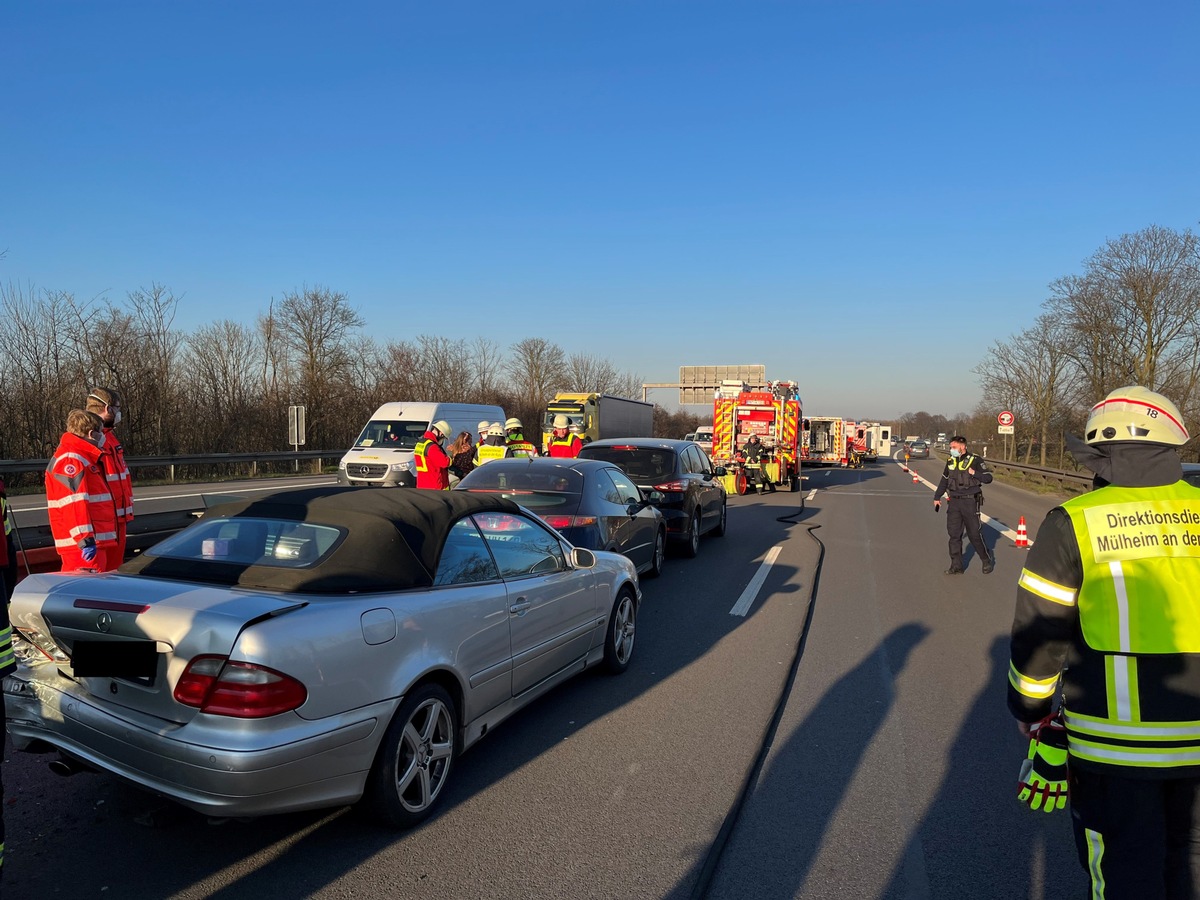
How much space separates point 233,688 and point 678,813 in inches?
82.7

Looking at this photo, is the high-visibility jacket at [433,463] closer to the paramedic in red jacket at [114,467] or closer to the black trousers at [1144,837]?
the paramedic in red jacket at [114,467]

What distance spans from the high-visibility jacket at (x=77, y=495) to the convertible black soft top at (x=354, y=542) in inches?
72.3

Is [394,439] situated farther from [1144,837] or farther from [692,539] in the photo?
[1144,837]

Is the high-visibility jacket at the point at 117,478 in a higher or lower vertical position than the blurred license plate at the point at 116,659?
higher

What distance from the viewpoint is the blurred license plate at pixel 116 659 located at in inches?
120

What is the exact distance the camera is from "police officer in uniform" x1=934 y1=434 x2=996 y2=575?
34.1 feet

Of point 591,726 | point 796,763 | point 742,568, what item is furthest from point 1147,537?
point 742,568

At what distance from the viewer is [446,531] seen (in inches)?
163

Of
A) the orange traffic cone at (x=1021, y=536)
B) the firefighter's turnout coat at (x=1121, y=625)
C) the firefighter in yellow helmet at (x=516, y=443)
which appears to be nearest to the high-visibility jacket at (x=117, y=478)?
the firefighter's turnout coat at (x=1121, y=625)

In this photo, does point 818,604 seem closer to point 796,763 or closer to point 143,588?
point 796,763

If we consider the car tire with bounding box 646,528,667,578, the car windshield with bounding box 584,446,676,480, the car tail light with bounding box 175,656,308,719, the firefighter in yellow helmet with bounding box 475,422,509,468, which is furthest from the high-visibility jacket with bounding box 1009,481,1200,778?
the firefighter in yellow helmet with bounding box 475,422,509,468

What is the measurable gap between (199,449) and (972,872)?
27155mm

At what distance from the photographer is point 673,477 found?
11.2 m

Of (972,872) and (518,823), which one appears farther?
(518,823)
